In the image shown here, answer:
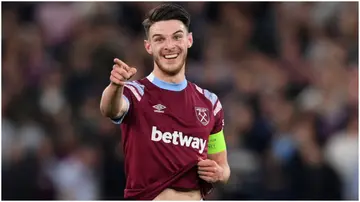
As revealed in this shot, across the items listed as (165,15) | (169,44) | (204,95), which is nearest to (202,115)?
(204,95)

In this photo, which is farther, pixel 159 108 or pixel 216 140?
pixel 216 140

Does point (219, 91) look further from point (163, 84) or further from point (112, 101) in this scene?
point (112, 101)

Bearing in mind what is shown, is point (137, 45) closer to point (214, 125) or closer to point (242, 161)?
point (242, 161)

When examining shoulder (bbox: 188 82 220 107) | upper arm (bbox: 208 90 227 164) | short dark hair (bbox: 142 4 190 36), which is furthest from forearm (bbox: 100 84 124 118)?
upper arm (bbox: 208 90 227 164)

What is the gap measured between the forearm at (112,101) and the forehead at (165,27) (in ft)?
1.57

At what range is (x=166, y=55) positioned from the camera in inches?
202

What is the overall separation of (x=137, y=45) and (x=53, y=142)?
1.88 metres

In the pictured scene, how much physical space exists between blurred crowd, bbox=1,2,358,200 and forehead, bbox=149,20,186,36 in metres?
3.88

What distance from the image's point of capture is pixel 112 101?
4.88 m

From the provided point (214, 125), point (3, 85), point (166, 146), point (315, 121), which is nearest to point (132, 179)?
point (166, 146)

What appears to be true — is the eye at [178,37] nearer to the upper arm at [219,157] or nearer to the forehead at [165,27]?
the forehead at [165,27]

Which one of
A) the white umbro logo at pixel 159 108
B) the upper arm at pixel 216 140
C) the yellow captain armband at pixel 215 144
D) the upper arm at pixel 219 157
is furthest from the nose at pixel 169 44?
the upper arm at pixel 219 157

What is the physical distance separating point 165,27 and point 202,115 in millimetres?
590

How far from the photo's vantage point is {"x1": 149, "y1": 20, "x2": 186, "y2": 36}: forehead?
5.14 meters
